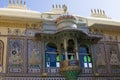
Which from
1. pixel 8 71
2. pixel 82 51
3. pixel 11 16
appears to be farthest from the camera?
pixel 82 51

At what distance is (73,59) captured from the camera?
39.9 feet

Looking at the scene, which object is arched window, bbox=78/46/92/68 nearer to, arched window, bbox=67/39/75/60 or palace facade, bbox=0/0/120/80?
palace facade, bbox=0/0/120/80

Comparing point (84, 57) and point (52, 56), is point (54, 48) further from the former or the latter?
point (84, 57)

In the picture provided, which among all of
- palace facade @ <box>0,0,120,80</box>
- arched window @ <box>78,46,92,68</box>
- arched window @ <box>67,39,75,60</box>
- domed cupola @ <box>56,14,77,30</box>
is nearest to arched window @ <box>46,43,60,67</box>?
palace facade @ <box>0,0,120,80</box>

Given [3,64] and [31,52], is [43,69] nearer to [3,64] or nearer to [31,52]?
[31,52]

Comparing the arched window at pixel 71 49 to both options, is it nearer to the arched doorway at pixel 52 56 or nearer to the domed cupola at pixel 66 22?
the arched doorway at pixel 52 56

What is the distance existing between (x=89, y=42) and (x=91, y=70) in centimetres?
173

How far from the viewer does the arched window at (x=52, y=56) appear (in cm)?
1242

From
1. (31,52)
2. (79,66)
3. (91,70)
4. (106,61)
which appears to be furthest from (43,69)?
(106,61)

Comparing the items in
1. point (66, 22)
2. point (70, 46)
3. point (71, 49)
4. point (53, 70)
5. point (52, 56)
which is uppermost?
point (66, 22)

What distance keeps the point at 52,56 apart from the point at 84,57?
1.92 m

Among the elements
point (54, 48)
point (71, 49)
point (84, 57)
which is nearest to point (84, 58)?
point (84, 57)

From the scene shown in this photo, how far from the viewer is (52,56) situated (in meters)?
12.6

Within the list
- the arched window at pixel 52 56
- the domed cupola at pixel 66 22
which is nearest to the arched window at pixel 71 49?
the arched window at pixel 52 56
